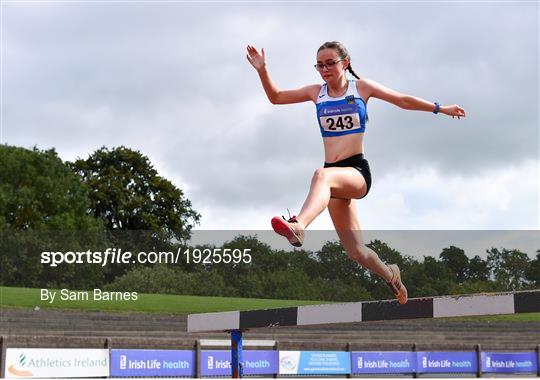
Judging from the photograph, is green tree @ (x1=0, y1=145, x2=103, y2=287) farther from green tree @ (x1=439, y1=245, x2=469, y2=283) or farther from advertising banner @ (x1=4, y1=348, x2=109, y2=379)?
green tree @ (x1=439, y1=245, x2=469, y2=283)

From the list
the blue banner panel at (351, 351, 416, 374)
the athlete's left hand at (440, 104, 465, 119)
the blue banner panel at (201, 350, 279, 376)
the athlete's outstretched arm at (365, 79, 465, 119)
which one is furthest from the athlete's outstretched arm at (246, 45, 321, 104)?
the blue banner panel at (351, 351, 416, 374)

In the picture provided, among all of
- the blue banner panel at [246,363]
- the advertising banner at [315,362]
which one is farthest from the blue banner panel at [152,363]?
the advertising banner at [315,362]

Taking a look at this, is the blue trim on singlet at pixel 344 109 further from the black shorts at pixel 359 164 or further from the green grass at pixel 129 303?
the green grass at pixel 129 303

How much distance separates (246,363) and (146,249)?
61.5 ft

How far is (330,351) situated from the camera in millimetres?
22641

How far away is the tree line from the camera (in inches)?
468

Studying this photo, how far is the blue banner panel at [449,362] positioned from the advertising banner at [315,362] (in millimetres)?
2621

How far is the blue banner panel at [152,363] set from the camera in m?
19.5

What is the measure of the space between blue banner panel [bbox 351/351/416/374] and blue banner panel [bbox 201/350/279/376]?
2482mm

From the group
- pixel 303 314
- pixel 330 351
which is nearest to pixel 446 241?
pixel 330 351

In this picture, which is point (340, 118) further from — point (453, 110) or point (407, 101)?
point (453, 110)

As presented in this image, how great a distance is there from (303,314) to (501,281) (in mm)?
5813

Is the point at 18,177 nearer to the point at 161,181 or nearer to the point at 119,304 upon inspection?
the point at 161,181

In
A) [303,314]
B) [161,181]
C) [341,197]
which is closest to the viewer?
[341,197]
